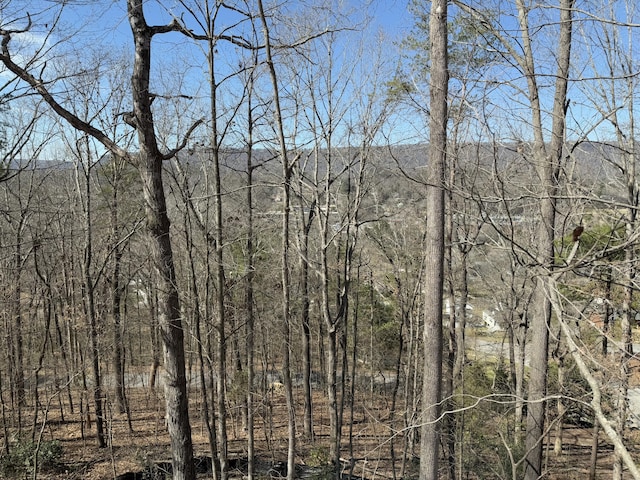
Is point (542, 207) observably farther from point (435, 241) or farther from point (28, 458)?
point (28, 458)

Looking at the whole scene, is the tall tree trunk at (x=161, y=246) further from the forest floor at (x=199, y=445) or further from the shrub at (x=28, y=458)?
the shrub at (x=28, y=458)

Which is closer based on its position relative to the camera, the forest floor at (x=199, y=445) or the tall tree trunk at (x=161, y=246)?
the tall tree trunk at (x=161, y=246)

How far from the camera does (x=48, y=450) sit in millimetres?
9469

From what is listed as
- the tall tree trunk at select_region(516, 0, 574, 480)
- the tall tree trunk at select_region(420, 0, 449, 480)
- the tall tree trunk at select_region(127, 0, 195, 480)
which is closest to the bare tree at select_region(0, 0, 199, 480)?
the tall tree trunk at select_region(127, 0, 195, 480)

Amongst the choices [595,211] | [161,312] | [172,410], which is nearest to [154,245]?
[161,312]

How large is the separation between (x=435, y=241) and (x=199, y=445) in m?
10.3

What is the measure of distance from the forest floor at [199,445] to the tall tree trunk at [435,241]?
15.0 ft

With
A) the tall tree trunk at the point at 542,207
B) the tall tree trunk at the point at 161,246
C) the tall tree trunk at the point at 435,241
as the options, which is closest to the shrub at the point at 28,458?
the tall tree trunk at the point at 161,246

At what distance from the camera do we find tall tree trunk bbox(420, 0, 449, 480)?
4184mm

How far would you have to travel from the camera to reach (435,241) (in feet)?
14.6

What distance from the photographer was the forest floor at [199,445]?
32.6 feet

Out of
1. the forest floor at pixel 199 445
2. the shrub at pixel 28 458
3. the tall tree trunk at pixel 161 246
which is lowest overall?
the forest floor at pixel 199 445

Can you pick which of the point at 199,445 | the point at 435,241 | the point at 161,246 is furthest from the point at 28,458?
the point at 435,241

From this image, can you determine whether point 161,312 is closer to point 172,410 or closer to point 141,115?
point 172,410
